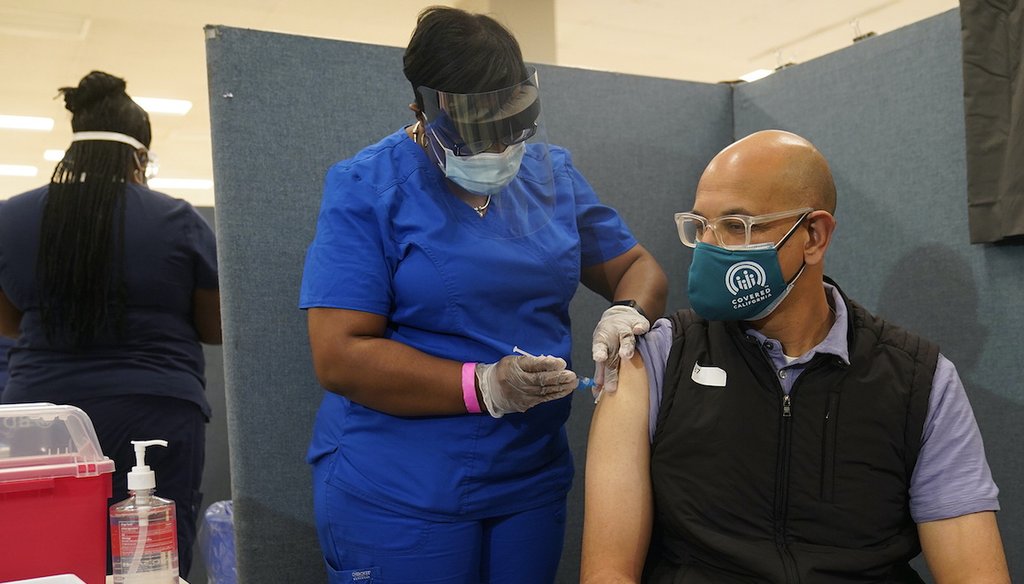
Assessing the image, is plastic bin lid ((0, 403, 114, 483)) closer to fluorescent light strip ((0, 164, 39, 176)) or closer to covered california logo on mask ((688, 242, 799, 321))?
covered california logo on mask ((688, 242, 799, 321))

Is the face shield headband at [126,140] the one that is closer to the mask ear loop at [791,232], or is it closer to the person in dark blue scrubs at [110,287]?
the person in dark blue scrubs at [110,287]

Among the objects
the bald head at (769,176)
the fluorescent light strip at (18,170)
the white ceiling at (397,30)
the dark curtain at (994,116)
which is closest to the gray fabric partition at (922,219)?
the dark curtain at (994,116)

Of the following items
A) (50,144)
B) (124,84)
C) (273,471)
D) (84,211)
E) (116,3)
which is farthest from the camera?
(50,144)

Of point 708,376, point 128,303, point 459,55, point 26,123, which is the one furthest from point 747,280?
point 26,123

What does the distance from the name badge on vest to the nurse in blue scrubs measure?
0.39 feet

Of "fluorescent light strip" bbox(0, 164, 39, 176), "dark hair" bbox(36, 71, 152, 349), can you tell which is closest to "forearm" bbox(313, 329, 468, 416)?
"dark hair" bbox(36, 71, 152, 349)

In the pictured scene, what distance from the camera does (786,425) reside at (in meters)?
1.41

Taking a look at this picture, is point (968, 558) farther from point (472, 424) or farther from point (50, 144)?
point (50, 144)

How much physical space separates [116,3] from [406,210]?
5.00 m

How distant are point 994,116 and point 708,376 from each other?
3.23 ft

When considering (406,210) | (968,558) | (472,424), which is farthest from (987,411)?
(406,210)

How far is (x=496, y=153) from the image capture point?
4.91ft

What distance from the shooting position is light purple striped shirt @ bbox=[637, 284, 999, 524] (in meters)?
1.37

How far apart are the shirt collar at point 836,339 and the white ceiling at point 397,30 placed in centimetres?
435
